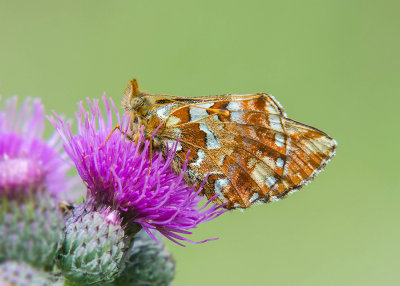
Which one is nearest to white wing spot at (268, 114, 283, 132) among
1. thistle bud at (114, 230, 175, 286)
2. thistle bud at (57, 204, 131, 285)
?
thistle bud at (114, 230, 175, 286)

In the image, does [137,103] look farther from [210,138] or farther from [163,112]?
[210,138]

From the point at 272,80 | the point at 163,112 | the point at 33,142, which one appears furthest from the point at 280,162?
the point at 272,80

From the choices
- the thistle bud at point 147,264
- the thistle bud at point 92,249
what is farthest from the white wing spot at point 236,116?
the thistle bud at point 92,249

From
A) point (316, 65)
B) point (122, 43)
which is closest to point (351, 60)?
point (316, 65)

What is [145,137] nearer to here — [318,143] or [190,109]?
[190,109]

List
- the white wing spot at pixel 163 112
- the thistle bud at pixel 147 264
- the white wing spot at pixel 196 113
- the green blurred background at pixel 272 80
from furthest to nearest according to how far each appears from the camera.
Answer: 1. the green blurred background at pixel 272 80
2. the white wing spot at pixel 196 113
3. the white wing spot at pixel 163 112
4. the thistle bud at pixel 147 264

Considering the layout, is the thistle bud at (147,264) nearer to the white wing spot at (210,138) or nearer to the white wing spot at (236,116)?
the white wing spot at (210,138)
